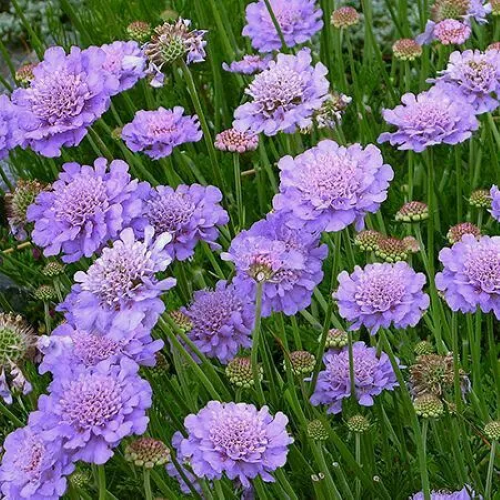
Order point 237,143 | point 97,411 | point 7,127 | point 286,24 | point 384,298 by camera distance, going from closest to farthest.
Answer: point 97,411
point 384,298
point 7,127
point 237,143
point 286,24

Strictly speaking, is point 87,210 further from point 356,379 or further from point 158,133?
point 356,379

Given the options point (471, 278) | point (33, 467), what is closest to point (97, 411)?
point (33, 467)

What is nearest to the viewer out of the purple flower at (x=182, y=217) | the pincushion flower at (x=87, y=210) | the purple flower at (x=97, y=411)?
the purple flower at (x=97, y=411)

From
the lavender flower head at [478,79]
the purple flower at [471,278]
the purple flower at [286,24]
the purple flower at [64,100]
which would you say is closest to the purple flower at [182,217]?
the purple flower at [64,100]

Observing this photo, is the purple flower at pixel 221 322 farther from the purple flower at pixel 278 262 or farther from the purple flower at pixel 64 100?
the purple flower at pixel 64 100

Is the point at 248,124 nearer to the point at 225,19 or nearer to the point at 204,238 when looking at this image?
the point at 204,238

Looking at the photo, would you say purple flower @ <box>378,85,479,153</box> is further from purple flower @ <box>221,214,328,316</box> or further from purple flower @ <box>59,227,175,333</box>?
purple flower @ <box>59,227,175,333</box>

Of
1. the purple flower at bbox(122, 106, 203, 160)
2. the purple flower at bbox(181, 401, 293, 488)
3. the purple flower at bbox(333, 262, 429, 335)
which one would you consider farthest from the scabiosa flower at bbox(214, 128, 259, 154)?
the purple flower at bbox(181, 401, 293, 488)
